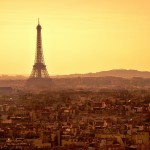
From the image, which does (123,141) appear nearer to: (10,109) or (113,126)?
(113,126)

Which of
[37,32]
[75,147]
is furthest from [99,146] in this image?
[37,32]

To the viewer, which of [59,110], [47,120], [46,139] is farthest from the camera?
[59,110]

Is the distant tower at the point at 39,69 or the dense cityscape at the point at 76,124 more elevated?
the distant tower at the point at 39,69

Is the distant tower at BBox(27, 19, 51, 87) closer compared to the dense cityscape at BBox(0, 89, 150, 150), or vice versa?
the dense cityscape at BBox(0, 89, 150, 150)

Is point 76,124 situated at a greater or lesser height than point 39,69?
lesser

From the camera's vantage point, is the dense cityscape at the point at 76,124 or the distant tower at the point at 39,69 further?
the distant tower at the point at 39,69

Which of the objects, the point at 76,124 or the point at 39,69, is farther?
the point at 39,69

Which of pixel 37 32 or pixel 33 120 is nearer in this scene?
pixel 33 120

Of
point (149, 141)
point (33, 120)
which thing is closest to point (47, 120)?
point (33, 120)

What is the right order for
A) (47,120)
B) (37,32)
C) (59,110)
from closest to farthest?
(47,120) → (59,110) → (37,32)

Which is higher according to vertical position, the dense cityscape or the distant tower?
the distant tower

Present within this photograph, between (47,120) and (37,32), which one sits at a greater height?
(37,32)
